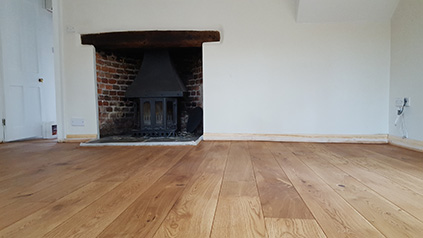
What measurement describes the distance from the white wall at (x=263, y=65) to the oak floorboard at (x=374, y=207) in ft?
4.81

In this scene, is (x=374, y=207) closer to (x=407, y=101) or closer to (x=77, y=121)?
(x=407, y=101)

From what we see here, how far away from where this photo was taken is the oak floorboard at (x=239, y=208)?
32.4 inches

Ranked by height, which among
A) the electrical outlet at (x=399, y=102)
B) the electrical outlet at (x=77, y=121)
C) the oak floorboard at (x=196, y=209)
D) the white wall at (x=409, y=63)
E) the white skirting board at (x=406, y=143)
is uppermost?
the white wall at (x=409, y=63)

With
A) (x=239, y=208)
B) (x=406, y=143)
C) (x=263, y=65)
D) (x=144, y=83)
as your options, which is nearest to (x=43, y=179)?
(x=239, y=208)

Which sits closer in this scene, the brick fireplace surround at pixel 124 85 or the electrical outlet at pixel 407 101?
the electrical outlet at pixel 407 101

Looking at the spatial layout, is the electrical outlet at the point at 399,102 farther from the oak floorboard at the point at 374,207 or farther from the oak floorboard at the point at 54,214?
the oak floorboard at the point at 54,214

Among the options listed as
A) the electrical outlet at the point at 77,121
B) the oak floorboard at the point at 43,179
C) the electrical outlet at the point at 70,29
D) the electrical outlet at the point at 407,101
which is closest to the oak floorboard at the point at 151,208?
the oak floorboard at the point at 43,179

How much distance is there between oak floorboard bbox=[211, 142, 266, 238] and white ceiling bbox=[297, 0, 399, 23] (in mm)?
2067

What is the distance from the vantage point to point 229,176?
4.88ft

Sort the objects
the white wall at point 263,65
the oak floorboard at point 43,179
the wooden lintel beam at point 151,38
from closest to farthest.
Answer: the oak floorboard at point 43,179
the white wall at point 263,65
the wooden lintel beam at point 151,38

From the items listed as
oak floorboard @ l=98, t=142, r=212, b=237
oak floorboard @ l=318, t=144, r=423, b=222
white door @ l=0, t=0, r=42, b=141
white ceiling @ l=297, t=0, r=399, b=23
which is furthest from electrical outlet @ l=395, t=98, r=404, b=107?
white door @ l=0, t=0, r=42, b=141

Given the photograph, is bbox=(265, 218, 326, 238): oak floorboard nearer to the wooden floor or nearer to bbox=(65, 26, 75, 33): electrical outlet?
the wooden floor

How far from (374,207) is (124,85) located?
10.9ft

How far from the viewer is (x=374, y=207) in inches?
40.1
